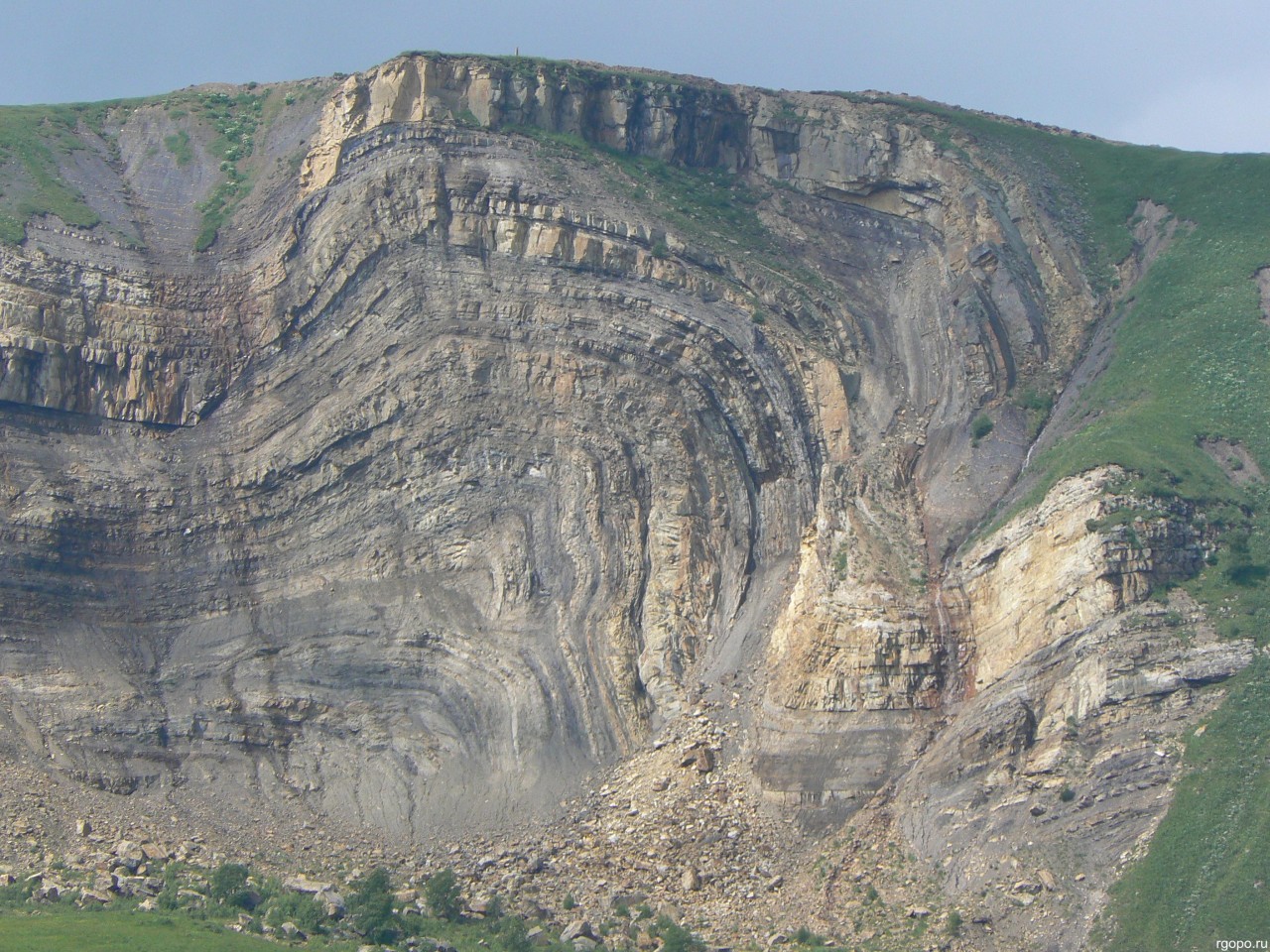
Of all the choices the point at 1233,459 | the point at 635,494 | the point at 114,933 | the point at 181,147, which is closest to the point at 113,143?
the point at 181,147

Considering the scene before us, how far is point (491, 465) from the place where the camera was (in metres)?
53.1

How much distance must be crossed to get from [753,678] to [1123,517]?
11.0 meters

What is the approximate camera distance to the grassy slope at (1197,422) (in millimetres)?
37594

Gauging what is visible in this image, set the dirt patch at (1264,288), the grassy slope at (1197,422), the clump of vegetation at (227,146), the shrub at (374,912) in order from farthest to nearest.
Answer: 1. the clump of vegetation at (227,146)
2. the dirt patch at (1264,288)
3. the shrub at (374,912)
4. the grassy slope at (1197,422)

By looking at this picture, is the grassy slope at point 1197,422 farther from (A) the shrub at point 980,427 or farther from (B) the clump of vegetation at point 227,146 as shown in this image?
(B) the clump of vegetation at point 227,146

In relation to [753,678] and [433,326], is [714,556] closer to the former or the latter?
[753,678]

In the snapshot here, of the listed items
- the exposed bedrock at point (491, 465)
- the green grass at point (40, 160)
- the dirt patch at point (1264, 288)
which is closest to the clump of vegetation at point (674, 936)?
the exposed bedrock at point (491, 465)

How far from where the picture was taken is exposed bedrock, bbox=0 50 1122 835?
48250mm

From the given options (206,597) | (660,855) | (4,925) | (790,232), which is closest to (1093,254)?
(790,232)

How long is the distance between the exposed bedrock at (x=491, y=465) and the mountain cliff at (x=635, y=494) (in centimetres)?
14

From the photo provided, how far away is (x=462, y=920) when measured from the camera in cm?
4234

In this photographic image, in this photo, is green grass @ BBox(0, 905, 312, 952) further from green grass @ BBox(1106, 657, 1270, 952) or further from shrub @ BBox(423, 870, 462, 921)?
green grass @ BBox(1106, 657, 1270, 952)

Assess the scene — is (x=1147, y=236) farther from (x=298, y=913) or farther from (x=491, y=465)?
(x=298, y=913)

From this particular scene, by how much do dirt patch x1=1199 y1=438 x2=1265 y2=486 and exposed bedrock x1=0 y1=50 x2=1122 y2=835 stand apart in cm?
619
